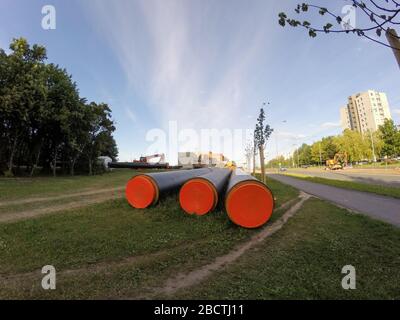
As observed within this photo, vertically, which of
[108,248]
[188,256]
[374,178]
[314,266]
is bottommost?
[314,266]

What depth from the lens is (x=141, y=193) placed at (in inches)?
419

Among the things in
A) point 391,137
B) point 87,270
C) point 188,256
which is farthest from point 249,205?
point 391,137

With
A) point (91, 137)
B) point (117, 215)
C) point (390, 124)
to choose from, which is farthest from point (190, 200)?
point (390, 124)

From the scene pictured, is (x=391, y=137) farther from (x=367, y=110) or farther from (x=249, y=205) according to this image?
(x=367, y=110)

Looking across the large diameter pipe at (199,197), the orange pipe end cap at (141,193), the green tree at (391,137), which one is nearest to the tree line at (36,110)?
the orange pipe end cap at (141,193)

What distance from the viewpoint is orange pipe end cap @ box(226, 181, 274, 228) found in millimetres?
8055

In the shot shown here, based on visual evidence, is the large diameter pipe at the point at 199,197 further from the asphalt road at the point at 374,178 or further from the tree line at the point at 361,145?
the tree line at the point at 361,145

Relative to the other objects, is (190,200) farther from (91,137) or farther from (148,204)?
(91,137)

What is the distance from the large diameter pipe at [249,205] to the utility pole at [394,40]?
18.5ft

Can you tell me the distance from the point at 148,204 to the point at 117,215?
1.28 meters

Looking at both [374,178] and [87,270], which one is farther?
[374,178]

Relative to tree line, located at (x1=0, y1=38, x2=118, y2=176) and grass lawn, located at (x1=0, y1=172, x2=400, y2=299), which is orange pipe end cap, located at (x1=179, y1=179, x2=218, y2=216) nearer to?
grass lawn, located at (x1=0, y1=172, x2=400, y2=299)

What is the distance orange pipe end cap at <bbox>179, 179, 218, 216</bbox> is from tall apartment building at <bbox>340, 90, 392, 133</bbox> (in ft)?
384

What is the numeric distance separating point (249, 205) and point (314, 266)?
308 cm
